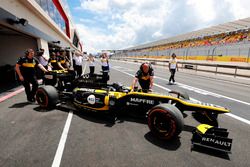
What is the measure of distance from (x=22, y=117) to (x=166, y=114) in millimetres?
3557

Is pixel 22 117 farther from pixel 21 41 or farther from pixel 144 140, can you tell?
pixel 21 41

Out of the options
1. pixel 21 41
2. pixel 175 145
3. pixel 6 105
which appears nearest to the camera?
pixel 175 145

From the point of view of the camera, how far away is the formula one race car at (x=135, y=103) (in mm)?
2809

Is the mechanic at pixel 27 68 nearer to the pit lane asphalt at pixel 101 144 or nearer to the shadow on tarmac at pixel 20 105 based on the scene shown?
the shadow on tarmac at pixel 20 105

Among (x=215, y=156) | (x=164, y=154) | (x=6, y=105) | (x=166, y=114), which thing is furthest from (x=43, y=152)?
(x=6, y=105)

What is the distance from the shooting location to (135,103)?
3.45 metres

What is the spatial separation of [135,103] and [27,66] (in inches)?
143

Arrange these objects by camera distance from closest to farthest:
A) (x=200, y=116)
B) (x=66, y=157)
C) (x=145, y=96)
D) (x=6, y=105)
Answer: (x=66, y=157)
(x=145, y=96)
(x=200, y=116)
(x=6, y=105)

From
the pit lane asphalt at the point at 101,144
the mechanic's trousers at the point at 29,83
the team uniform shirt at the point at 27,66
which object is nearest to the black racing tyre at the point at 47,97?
the pit lane asphalt at the point at 101,144

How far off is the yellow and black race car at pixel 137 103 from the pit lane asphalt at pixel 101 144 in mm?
290

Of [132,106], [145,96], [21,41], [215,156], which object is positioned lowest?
[215,156]

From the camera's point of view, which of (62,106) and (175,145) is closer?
(175,145)

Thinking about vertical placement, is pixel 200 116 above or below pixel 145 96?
below

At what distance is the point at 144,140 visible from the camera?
292 cm
